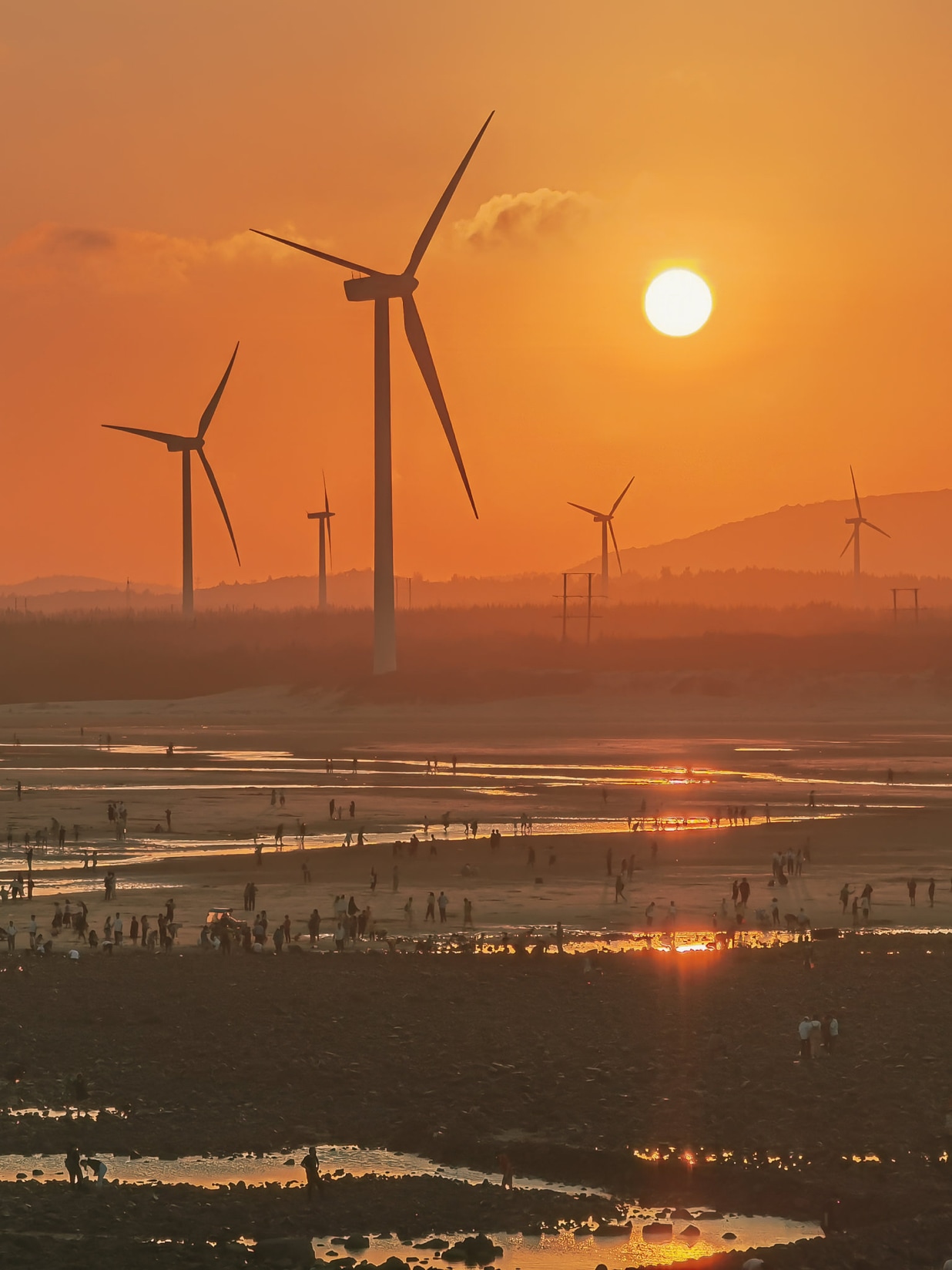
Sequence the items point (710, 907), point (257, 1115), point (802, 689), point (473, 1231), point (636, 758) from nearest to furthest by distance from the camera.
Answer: point (473, 1231) < point (257, 1115) < point (710, 907) < point (636, 758) < point (802, 689)

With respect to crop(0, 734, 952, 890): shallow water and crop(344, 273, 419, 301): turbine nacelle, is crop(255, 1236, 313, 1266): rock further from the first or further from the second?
crop(344, 273, 419, 301): turbine nacelle

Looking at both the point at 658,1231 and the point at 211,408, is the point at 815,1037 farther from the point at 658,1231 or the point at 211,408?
the point at 211,408

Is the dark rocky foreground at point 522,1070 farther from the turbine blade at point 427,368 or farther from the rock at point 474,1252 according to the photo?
the turbine blade at point 427,368

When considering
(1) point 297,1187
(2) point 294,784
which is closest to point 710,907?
(1) point 297,1187

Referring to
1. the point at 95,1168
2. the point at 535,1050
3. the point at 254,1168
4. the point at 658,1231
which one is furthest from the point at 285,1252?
the point at 535,1050

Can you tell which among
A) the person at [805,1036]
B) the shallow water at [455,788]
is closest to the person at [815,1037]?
the person at [805,1036]

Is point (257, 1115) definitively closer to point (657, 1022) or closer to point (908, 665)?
point (657, 1022)
